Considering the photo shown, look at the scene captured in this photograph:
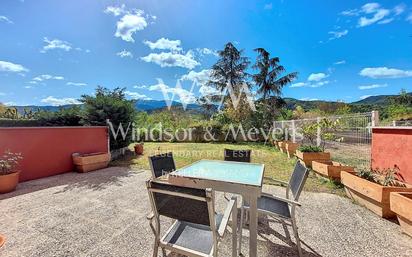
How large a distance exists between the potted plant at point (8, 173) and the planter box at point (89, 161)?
4.57 feet

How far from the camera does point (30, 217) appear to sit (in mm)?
2998

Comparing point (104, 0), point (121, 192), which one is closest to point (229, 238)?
point (121, 192)

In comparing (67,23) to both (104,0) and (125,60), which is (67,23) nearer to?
(104,0)

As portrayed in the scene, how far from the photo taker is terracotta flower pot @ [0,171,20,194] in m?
4.06

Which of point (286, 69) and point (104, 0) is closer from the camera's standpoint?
point (104, 0)

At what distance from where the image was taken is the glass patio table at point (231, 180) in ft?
6.30

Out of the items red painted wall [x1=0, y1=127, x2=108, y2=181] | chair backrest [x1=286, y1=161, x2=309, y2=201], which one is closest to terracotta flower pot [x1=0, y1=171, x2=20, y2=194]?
red painted wall [x1=0, y1=127, x2=108, y2=181]

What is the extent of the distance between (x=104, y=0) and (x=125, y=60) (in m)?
5.75

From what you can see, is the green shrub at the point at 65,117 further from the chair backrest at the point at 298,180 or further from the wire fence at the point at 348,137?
the wire fence at the point at 348,137

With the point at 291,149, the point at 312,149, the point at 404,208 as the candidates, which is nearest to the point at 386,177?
the point at 404,208


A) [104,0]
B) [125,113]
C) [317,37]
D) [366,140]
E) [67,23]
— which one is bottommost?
[366,140]

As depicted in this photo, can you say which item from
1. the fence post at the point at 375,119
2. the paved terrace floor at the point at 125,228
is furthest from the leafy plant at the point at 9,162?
the fence post at the point at 375,119

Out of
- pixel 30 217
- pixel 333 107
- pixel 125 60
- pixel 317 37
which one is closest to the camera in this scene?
pixel 30 217

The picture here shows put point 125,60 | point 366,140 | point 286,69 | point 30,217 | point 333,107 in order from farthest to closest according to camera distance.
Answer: point 333,107, point 286,69, point 125,60, point 366,140, point 30,217
